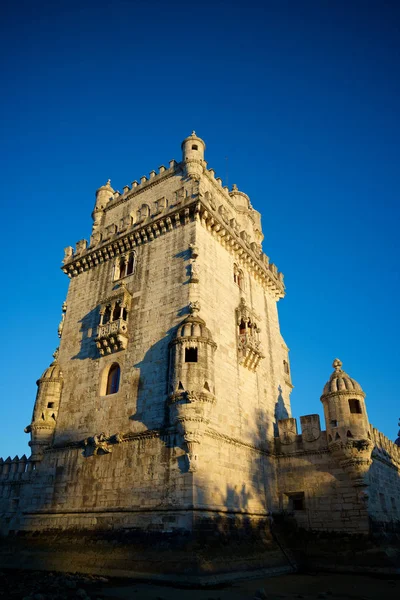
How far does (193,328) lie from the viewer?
1919 centimetres

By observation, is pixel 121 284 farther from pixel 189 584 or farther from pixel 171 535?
pixel 189 584

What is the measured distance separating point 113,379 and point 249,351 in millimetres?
7569

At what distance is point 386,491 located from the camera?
2312 centimetres

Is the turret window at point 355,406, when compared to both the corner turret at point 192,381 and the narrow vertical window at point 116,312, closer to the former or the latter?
the corner turret at point 192,381

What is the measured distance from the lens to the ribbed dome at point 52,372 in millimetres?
24025

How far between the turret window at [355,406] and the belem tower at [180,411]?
0.21 ft

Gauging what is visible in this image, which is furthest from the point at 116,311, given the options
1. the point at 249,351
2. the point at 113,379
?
the point at 249,351

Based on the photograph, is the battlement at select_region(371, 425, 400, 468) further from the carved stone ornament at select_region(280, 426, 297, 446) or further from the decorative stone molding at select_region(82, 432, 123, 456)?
the decorative stone molding at select_region(82, 432, 123, 456)

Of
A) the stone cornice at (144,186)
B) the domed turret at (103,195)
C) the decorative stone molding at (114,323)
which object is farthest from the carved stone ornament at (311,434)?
the domed turret at (103,195)

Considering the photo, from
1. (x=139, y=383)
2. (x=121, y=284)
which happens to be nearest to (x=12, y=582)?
(x=139, y=383)

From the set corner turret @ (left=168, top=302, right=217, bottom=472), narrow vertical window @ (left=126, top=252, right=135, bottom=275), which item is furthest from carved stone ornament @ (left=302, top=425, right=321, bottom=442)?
narrow vertical window @ (left=126, top=252, right=135, bottom=275)

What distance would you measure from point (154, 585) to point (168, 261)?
14.9 metres

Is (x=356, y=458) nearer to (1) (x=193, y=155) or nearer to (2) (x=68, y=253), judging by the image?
(1) (x=193, y=155)

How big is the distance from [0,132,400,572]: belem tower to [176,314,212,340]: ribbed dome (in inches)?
3.6
